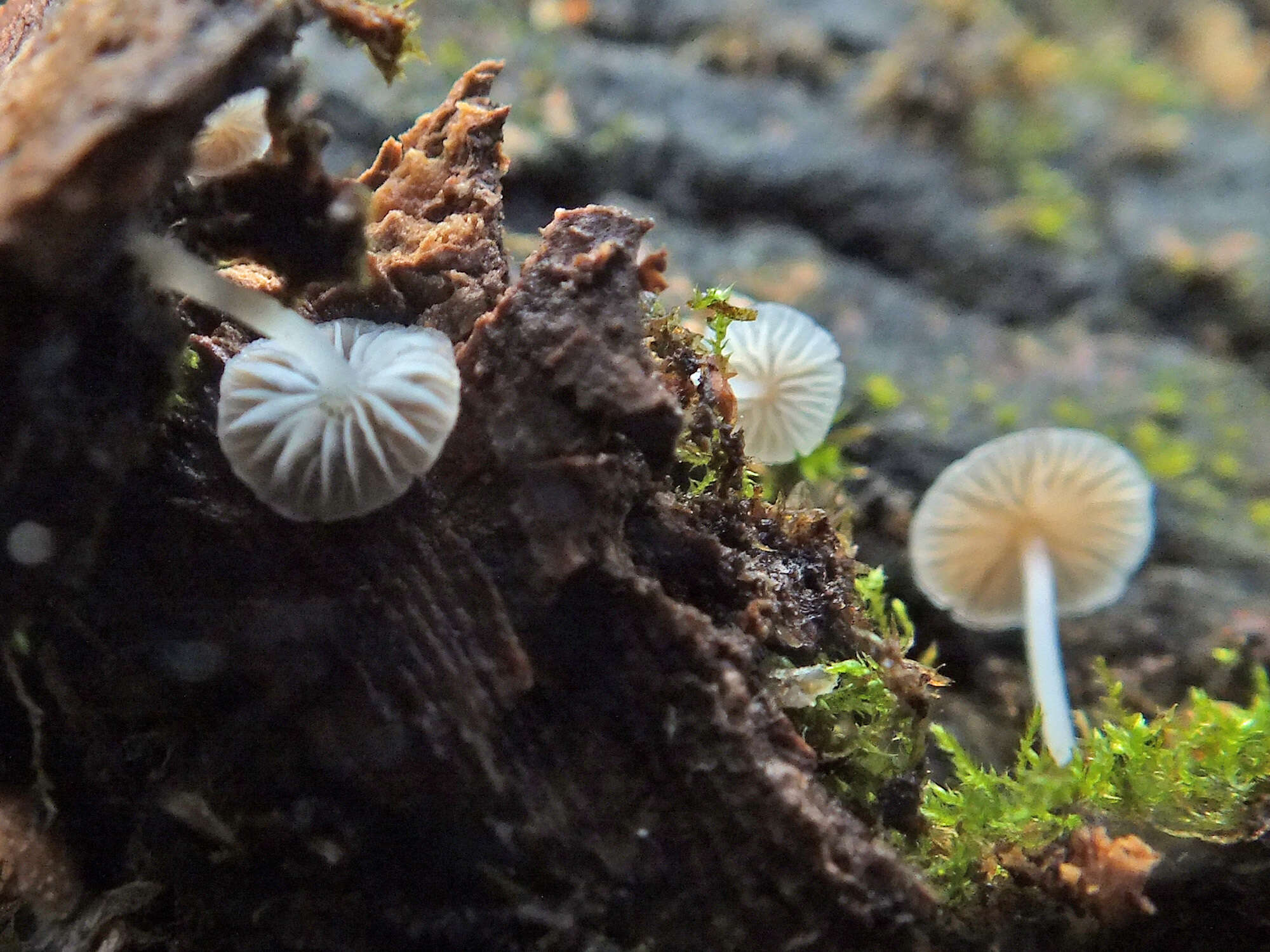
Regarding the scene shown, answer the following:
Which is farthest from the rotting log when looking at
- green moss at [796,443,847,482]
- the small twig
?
green moss at [796,443,847,482]

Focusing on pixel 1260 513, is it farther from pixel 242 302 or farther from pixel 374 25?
pixel 242 302

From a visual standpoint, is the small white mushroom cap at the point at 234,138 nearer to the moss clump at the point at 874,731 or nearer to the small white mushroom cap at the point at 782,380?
the small white mushroom cap at the point at 782,380

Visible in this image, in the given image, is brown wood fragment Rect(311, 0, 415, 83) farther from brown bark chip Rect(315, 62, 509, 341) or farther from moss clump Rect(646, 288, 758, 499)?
moss clump Rect(646, 288, 758, 499)

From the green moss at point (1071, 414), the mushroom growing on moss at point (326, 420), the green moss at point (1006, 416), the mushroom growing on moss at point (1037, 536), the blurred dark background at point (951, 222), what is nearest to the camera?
the mushroom growing on moss at point (326, 420)

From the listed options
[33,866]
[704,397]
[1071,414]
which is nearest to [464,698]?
[704,397]

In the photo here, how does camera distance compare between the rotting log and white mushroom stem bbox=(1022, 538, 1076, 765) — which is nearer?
the rotting log

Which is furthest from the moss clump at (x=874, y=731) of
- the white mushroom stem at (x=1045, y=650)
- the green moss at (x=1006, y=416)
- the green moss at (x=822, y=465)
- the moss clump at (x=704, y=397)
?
the green moss at (x=1006, y=416)

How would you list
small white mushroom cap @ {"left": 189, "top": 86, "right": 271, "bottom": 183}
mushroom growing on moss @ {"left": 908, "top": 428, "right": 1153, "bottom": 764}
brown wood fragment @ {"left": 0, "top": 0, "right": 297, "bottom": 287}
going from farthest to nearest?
mushroom growing on moss @ {"left": 908, "top": 428, "right": 1153, "bottom": 764} → small white mushroom cap @ {"left": 189, "top": 86, "right": 271, "bottom": 183} → brown wood fragment @ {"left": 0, "top": 0, "right": 297, "bottom": 287}

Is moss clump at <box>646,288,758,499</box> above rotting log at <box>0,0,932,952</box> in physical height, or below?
above
